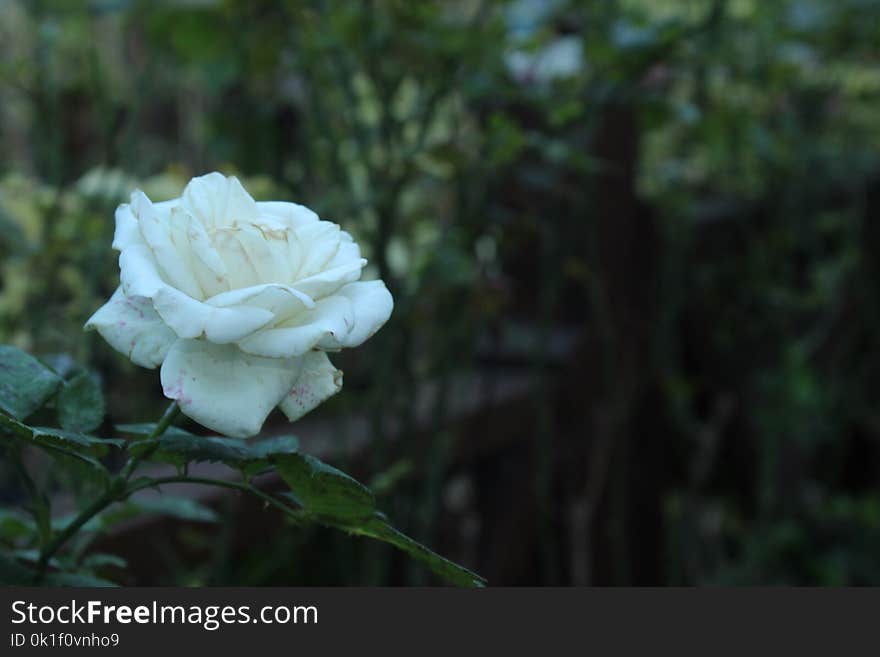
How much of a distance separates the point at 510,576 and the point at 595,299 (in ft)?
1.83

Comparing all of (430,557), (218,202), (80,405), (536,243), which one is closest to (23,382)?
(80,405)

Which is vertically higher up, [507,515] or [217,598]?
[507,515]

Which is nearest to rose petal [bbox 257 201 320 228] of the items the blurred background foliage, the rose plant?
the rose plant

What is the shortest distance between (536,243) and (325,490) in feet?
5.70

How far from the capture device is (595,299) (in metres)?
2.18

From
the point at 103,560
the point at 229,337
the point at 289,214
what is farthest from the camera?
the point at 103,560

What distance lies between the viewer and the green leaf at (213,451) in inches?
22.9

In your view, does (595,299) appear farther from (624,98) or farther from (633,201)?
(624,98)

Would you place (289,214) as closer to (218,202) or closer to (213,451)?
(218,202)

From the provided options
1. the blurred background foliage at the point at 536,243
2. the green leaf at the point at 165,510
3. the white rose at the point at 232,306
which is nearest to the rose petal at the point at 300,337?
the white rose at the point at 232,306

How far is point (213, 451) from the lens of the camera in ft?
1.94

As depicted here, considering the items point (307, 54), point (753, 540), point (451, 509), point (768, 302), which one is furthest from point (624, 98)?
point (753, 540)

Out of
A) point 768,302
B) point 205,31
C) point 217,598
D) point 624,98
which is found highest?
point 768,302

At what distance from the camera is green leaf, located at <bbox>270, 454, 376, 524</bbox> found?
0.57 meters
